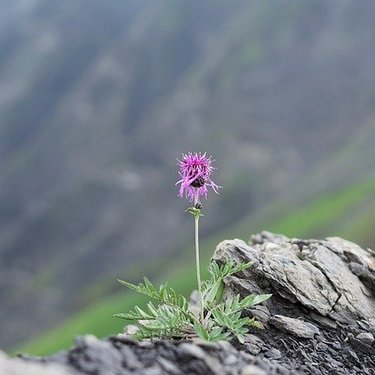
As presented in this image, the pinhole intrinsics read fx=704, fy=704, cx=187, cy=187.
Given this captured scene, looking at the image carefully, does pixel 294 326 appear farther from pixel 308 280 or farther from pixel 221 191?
pixel 221 191

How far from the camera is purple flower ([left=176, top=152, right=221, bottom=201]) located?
1362cm

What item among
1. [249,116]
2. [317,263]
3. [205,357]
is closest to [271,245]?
[317,263]

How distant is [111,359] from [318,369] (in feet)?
15.4

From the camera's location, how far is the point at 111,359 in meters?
10.5

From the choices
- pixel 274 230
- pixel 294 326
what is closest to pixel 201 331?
pixel 294 326

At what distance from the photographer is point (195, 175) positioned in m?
13.7

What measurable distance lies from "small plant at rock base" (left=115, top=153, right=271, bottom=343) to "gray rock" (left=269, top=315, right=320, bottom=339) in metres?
0.45

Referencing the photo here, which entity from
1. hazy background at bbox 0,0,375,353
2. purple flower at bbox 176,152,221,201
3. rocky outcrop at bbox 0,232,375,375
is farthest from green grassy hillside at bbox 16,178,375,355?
purple flower at bbox 176,152,221,201

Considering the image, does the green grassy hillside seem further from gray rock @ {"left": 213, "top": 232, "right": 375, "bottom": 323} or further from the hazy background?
gray rock @ {"left": 213, "top": 232, "right": 375, "bottom": 323}

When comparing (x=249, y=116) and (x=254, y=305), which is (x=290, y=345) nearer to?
(x=254, y=305)

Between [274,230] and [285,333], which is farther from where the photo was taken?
[274,230]

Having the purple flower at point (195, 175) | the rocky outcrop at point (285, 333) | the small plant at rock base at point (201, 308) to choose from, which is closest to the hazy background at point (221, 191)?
the rocky outcrop at point (285, 333)

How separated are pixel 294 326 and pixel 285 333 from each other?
0.23 meters

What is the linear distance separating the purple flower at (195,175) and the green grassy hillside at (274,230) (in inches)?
3014
